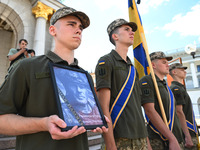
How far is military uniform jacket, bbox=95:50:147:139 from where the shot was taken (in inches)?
70.4

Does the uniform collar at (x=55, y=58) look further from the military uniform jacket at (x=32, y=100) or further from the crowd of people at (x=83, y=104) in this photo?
the military uniform jacket at (x=32, y=100)

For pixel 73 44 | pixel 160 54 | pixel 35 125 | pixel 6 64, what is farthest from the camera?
pixel 6 64

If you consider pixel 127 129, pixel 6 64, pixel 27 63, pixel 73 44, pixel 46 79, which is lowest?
pixel 127 129

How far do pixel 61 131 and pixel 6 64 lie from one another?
10.4m

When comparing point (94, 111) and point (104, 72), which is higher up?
point (104, 72)

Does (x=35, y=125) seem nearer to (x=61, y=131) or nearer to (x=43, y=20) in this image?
(x=61, y=131)

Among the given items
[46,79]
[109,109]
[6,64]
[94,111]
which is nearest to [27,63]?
[46,79]

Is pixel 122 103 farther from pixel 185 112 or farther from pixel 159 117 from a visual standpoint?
pixel 185 112

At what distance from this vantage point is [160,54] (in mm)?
3314

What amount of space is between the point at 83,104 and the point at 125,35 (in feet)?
5.35

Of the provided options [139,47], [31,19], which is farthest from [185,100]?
[31,19]

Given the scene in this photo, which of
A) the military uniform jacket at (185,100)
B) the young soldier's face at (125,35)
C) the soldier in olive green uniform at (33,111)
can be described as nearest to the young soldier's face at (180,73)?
the military uniform jacket at (185,100)

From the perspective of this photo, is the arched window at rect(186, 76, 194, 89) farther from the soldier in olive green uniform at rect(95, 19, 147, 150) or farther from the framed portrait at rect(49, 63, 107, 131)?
the framed portrait at rect(49, 63, 107, 131)

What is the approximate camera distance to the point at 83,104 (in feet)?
3.74
